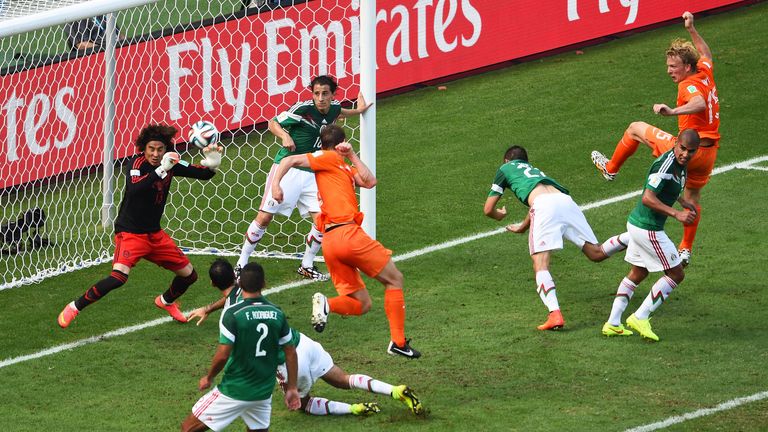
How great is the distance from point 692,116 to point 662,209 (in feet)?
6.99

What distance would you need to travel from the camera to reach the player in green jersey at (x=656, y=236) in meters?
10.7

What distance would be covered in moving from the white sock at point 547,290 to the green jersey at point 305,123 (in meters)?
2.79

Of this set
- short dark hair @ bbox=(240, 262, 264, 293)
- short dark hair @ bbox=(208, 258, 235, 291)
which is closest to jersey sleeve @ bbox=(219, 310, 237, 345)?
short dark hair @ bbox=(240, 262, 264, 293)

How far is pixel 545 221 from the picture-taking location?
1148cm

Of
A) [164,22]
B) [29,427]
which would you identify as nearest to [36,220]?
[164,22]

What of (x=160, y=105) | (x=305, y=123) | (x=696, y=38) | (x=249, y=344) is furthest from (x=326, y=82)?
(x=249, y=344)

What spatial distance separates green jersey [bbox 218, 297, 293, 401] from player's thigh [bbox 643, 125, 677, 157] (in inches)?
209

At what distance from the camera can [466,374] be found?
10484mm

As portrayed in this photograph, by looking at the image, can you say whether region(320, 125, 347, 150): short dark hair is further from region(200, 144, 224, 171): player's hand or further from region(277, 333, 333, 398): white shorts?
region(277, 333, 333, 398): white shorts

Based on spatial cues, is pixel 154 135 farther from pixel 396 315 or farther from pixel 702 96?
pixel 702 96

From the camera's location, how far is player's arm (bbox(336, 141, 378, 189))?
34.7 ft

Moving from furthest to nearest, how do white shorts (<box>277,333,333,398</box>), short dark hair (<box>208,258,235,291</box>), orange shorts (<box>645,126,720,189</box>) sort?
orange shorts (<box>645,126,720,189</box>) < short dark hair (<box>208,258,235,291</box>) < white shorts (<box>277,333,333,398</box>)

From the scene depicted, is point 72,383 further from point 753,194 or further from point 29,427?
point 753,194

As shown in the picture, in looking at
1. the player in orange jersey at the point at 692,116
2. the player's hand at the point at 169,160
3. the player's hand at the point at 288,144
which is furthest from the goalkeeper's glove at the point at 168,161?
the player in orange jersey at the point at 692,116
